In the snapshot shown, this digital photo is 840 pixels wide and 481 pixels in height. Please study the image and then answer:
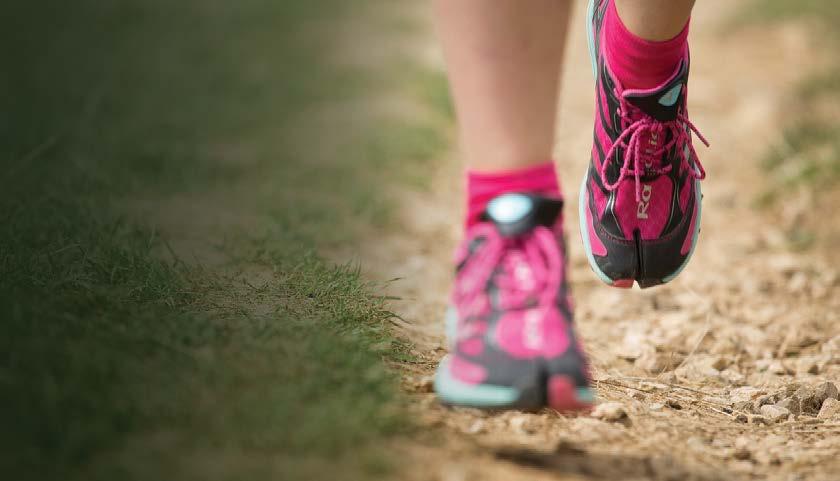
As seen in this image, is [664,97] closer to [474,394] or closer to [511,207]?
[511,207]

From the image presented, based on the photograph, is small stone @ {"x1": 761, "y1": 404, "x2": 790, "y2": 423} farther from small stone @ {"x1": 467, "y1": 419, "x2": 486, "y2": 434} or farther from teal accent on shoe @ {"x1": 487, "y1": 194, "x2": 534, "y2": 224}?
teal accent on shoe @ {"x1": 487, "y1": 194, "x2": 534, "y2": 224}

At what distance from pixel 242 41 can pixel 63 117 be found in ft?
6.47

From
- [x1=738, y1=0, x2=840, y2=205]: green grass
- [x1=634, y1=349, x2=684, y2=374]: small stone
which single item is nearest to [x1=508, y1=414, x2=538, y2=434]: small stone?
[x1=634, y1=349, x2=684, y2=374]: small stone

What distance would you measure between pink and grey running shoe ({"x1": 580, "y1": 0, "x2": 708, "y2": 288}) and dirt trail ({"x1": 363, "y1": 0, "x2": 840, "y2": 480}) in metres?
0.27

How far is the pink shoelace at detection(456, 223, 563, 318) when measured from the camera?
1321mm

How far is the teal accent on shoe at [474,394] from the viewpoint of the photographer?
4.13 feet

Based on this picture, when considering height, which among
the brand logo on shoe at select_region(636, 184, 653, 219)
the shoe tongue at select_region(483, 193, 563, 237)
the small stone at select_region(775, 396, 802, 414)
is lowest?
the small stone at select_region(775, 396, 802, 414)

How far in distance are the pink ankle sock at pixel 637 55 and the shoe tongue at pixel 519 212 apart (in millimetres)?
374

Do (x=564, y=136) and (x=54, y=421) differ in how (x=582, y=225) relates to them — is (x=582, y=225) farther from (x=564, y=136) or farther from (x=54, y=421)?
(x=564, y=136)

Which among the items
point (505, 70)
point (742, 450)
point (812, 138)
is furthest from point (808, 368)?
point (812, 138)

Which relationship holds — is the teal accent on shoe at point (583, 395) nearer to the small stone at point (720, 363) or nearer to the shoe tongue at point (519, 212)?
the shoe tongue at point (519, 212)

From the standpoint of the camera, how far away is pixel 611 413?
1545 mm

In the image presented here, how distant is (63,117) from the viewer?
3.52 metres

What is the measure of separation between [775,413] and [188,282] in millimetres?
1182
